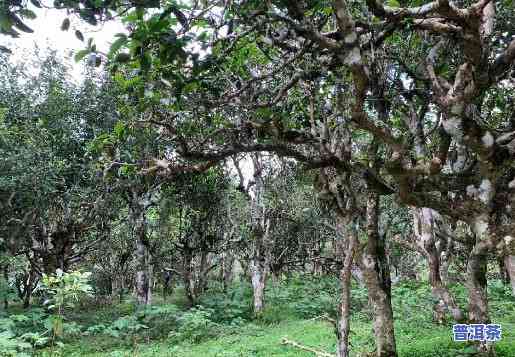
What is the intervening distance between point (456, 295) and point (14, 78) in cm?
1809

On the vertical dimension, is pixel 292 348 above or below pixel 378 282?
below

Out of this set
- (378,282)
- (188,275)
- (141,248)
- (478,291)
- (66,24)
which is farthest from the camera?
(188,275)

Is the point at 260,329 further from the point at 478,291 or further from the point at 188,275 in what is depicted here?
the point at 478,291

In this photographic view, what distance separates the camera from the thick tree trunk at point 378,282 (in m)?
7.55

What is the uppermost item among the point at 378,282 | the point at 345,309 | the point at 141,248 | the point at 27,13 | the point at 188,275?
the point at 27,13

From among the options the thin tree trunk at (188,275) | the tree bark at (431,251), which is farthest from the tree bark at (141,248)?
the tree bark at (431,251)

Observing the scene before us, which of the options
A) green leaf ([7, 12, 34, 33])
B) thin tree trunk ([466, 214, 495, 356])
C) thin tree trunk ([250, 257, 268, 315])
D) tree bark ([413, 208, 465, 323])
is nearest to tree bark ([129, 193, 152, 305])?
thin tree trunk ([250, 257, 268, 315])

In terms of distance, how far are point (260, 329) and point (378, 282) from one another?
9016 millimetres

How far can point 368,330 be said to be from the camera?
1323 centimetres

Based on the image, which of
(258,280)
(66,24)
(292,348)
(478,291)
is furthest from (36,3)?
(258,280)

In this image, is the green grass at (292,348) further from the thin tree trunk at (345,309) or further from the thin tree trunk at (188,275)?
the thin tree trunk at (188,275)

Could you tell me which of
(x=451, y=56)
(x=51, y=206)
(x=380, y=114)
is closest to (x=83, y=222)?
(x=51, y=206)

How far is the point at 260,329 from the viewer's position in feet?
51.7

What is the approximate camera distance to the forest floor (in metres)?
11.1
